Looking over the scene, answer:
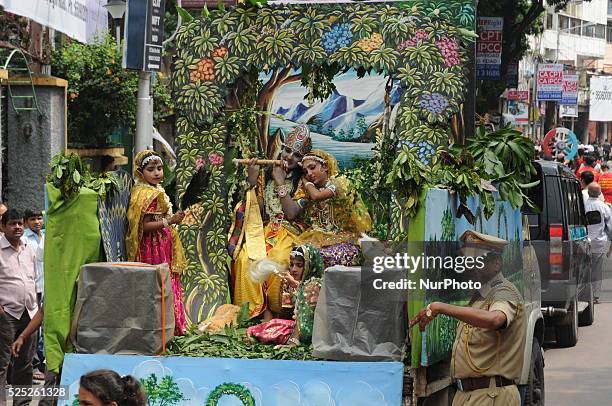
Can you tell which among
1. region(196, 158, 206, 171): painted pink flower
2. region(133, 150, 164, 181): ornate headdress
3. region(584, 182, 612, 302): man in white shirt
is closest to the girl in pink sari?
region(133, 150, 164, 181): ornate headdress

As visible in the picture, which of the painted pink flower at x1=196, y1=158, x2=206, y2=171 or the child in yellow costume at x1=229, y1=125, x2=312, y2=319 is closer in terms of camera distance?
the child in yellow costume at x1=229, y1=125, x2=312, y2=319

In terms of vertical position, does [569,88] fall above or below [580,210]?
above

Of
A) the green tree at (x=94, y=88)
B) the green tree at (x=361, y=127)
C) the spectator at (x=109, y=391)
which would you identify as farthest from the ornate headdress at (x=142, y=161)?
the green tree at (x=94, y=88)

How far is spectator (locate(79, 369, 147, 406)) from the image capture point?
15.7 feet

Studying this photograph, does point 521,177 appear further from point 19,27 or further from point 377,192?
point 19,27

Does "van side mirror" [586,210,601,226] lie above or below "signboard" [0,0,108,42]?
below

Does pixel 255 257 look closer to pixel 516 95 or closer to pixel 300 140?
pixel 300 140

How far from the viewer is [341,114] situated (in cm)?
1059

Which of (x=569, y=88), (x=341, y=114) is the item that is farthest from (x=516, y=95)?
(x=341, y=114)

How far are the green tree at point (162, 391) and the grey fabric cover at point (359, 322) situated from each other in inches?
35.0

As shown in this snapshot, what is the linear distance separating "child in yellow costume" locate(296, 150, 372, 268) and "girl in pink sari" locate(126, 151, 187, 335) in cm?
100

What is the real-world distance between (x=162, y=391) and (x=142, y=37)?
26.3ft

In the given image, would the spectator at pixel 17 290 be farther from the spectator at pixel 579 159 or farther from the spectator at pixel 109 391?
the spectator at pixel 579 159

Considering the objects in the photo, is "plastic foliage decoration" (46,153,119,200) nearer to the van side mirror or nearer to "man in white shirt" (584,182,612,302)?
the van side mirror
